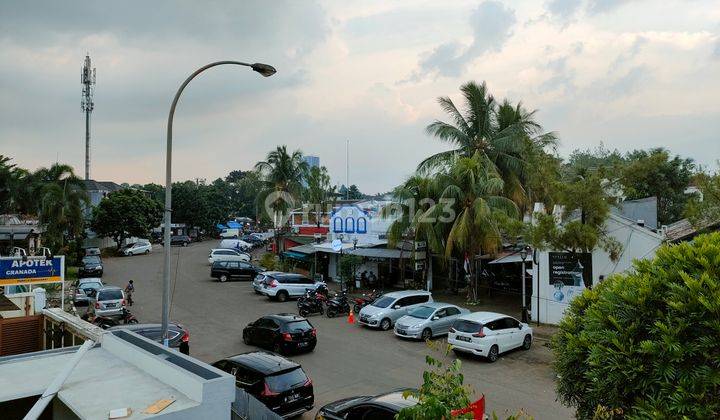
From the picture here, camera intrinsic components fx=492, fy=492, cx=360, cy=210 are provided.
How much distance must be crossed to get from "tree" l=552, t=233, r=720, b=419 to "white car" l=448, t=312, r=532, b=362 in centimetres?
1021

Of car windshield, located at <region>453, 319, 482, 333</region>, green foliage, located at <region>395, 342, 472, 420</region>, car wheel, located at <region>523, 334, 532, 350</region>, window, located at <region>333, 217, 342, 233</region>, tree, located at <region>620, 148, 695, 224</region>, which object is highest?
tree, located at <region>620, 148, 695, 224</region>

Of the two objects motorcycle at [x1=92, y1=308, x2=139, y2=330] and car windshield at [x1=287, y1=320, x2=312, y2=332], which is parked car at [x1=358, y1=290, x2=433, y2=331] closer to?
car windshield at [x1=287, y1=320, x2=312, y2=332]

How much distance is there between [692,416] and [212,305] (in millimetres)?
23873

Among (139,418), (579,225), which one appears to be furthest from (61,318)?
(579,225)

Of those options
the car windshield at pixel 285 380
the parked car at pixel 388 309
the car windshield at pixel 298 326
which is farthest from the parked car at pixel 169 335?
the parked car at pixel 388 309

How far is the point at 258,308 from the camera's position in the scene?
24672 mm

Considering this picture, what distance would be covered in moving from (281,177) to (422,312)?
25.2 metres

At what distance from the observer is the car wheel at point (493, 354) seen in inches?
617

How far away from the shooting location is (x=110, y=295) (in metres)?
22.2

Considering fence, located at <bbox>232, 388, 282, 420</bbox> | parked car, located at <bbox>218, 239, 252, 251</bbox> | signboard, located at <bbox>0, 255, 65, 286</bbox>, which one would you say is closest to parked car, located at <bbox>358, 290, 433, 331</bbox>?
signboard, located at <bbox>0, 255, 65, 286</bbox>

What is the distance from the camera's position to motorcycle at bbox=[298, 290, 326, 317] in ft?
74.9

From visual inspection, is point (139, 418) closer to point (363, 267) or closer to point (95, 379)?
point (95, 379)

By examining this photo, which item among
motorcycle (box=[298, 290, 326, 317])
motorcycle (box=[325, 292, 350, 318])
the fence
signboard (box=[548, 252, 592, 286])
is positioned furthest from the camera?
motorcycle (box=[298, 290, 326, 317])

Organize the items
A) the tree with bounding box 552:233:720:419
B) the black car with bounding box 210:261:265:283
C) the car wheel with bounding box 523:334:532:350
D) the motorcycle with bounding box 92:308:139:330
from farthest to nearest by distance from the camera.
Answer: the black car with bounding box 210:261:265:283
the motorcycle with bounding box 92:308:139:330
the car wheel with bounding box 523:334:532:350
the tree with bounding box 552:233:720:419
